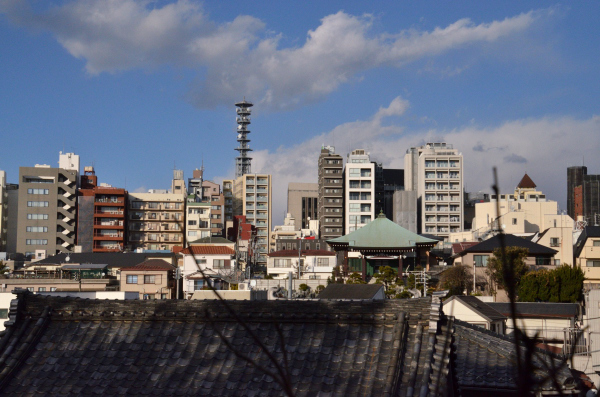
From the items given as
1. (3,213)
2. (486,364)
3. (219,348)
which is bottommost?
(486,364)

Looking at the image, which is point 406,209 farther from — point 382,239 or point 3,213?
point 3,213

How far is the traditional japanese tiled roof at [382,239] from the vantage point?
71250 millimetres

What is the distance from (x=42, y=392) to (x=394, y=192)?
Result: 10139 cm

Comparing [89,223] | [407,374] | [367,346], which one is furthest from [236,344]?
[89,223]

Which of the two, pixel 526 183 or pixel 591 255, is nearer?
pixel 591 255

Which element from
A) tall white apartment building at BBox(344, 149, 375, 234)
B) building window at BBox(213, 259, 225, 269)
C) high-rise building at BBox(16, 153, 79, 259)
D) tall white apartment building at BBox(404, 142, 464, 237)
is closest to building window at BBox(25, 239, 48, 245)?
high-rise building at BBox(16, 153, 79, 259)

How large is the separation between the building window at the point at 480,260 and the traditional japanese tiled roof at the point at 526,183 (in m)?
55.3

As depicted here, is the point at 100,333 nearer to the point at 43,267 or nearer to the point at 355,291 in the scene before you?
the point at 355,291

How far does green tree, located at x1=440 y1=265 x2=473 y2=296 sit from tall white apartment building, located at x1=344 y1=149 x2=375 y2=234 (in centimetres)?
4676

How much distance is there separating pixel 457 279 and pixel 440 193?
53451 millimetres

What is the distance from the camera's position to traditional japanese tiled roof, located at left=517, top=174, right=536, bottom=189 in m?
114

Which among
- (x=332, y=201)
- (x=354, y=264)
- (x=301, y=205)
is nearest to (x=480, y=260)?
(x=354, y=264)

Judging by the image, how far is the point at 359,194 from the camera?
105625mm

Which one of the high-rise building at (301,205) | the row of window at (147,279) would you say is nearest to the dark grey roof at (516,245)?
the row of window at (147,279)
